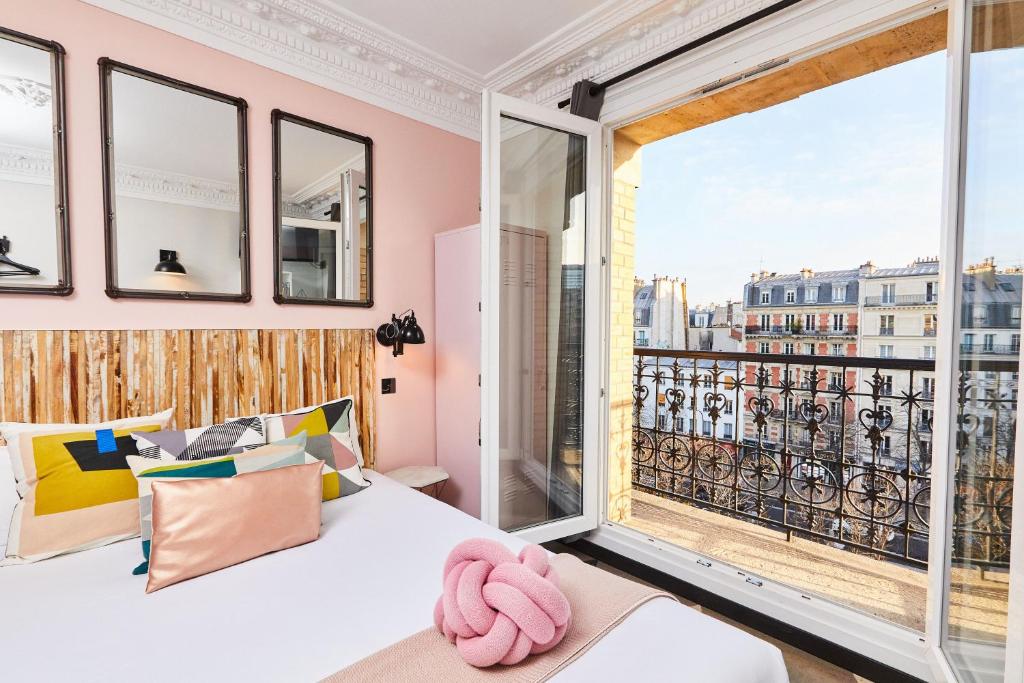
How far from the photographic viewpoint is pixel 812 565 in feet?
8.77

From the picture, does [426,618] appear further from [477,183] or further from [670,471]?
[670,471]

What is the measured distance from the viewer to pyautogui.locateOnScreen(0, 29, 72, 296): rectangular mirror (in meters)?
1.65

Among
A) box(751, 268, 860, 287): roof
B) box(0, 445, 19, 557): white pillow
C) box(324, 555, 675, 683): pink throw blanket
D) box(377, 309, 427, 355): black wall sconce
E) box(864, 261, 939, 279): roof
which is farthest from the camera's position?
box(751, 268, 860, 287): roof

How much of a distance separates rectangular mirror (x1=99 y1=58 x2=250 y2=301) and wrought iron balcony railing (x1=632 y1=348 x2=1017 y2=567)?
2.91m

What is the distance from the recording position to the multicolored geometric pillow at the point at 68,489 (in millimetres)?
1458

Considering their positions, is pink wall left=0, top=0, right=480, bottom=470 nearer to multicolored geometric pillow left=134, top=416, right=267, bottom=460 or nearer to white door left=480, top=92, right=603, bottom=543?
multicolored geometric pillow left=134, top=416, right=267, bottom=460

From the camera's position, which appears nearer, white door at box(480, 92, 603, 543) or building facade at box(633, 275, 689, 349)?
white door at box(480, 92, 603, 543)

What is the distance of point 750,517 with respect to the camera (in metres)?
3.26

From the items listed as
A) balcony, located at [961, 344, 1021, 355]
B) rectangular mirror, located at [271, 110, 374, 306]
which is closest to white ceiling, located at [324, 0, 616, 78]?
rectangular mirror, located at [271, 110, 374, 306]

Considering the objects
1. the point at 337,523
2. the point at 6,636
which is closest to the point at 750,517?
the point at 337,523

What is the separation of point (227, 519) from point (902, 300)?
12.3ft

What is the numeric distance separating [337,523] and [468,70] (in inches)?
98.6

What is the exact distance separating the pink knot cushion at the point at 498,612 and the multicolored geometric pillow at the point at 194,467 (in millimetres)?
916

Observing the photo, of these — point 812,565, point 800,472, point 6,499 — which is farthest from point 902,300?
point 6,499
